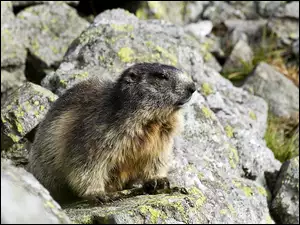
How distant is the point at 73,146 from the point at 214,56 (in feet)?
26.9

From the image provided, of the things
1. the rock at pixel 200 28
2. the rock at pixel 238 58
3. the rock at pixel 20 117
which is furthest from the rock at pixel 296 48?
the rock at pixel 20 117

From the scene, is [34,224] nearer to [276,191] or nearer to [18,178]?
[18,178]

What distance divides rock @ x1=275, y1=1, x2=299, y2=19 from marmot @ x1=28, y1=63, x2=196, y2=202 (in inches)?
359

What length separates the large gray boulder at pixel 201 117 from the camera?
738 centimetres

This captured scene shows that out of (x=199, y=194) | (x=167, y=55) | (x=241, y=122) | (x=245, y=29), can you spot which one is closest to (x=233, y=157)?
(x=241, y=122)

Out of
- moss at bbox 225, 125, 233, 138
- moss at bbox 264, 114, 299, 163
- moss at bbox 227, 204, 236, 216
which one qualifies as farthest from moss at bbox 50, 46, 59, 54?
moss at bbox 227, 204, 236, 216

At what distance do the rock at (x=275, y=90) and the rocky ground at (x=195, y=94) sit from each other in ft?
0.08

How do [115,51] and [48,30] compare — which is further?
[48,30]

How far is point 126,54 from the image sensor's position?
30.2 feet

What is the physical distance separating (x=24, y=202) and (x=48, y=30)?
9.84 meters

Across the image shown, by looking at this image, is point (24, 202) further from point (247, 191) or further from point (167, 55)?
point (167, 55)

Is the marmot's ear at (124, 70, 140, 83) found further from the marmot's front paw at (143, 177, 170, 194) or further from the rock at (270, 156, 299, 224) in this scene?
the rock at (270, 156, 299, 224)

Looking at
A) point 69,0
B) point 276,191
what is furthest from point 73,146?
point 69,0

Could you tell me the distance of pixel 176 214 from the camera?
18.2 ft
